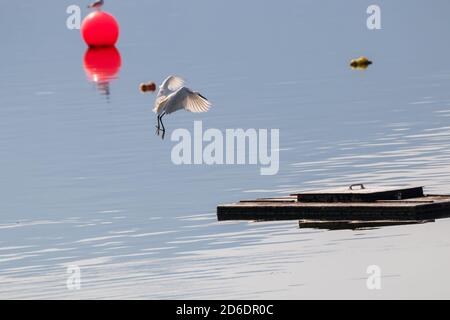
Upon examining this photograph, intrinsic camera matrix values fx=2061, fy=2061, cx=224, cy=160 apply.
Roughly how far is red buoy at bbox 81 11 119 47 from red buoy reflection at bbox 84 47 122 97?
0.83 m

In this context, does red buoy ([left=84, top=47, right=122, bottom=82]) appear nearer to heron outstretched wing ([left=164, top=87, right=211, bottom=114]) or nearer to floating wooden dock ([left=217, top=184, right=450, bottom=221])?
heron outstretched wing ([left=164, top=87, right=211, bottom=114])

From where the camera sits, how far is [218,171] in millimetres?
44094

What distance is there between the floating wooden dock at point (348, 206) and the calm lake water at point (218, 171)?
0.44m

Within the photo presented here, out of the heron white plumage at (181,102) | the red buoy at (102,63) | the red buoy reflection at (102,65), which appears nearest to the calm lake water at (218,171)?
the red buoy reflection at (102,65)

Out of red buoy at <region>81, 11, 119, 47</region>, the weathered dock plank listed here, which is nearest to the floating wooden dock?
the weathered dock plank

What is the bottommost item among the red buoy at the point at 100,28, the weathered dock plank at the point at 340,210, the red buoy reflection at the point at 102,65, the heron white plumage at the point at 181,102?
the weathered dock plank at the point at 340,210

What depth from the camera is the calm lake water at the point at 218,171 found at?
31.7 m

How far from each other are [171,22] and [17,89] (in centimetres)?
6654

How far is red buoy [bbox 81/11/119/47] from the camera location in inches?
3570

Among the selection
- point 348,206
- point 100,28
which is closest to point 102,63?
point 100,28

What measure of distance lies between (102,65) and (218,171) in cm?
4491

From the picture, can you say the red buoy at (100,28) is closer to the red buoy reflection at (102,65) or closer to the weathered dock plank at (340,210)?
the red buoy reflection at (102,65)
